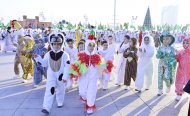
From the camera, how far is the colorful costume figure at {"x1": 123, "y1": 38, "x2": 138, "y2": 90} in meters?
7.58

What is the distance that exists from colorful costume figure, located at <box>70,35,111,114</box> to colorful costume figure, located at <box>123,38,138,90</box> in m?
1.97

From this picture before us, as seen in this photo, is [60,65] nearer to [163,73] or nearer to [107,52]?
[107,52]

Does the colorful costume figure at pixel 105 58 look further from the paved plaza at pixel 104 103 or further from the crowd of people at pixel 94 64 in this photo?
the paved plaza at pixel 104 103

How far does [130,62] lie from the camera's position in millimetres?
7656

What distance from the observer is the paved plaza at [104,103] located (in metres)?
5.75

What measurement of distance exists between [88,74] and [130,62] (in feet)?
7.58

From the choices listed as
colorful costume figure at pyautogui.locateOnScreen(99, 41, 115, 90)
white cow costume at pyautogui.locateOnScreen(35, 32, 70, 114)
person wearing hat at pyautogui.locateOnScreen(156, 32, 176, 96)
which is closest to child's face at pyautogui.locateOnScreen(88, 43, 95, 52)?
white cow costume at pyautogui.locateOnScreen(35, 32, 70, 114)

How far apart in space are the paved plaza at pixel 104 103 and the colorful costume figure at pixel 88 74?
34cm

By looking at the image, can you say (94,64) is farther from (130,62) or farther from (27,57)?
(27,57)

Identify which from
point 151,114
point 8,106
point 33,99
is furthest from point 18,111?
point 151,114

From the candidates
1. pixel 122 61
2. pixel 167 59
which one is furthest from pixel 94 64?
pixel 122 61

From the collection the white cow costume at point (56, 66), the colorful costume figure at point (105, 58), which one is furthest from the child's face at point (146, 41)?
the white cow costume at point (56, 66)

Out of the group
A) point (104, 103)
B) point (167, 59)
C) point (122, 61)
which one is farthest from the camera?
point (122, 61)

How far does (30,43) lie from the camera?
845cm
